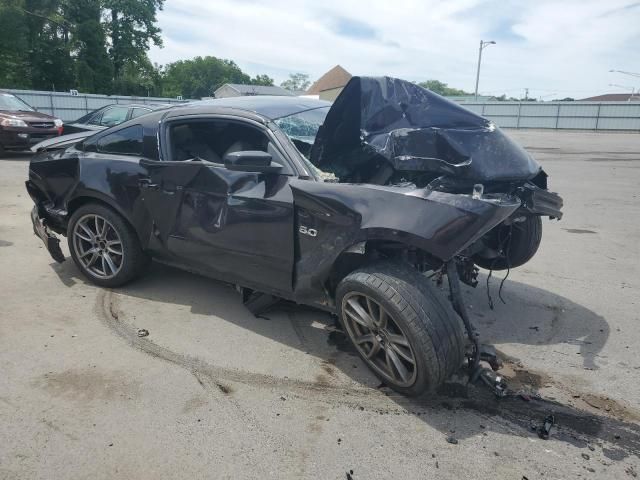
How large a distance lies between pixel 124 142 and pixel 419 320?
3.04 metres

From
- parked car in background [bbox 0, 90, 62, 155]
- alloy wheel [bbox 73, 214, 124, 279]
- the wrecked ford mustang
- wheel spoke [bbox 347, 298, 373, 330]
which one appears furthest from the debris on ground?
parked car in background [bbox 0, 90, 62, 155]

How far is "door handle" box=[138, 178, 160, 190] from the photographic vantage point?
3992 millimetres

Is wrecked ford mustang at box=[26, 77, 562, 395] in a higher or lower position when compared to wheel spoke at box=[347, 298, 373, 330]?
higher

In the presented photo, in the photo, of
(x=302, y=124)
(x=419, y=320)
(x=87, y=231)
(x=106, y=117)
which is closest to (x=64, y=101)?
(x=106, y=117)

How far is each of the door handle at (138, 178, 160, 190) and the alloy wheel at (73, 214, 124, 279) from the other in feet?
1.71

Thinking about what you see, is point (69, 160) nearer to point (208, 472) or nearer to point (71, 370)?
point (71, 370)

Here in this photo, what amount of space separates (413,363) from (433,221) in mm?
805

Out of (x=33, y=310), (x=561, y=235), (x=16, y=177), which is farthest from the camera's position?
(x=16, y=177)

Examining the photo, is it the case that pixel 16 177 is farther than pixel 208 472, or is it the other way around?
pixel 16 177

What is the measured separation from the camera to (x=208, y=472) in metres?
2.35

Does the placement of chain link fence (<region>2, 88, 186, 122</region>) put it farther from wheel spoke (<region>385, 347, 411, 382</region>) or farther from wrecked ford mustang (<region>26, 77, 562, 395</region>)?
wheel spoke (<region>385, 347, 411, 382</region>)

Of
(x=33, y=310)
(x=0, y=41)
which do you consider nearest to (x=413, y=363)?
(x=33, y=310)

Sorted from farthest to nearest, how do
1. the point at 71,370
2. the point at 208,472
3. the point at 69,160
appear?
the point at 69,160 < the point at 71,370 < the point at 208,472

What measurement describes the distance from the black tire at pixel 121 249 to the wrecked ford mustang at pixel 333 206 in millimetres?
12
